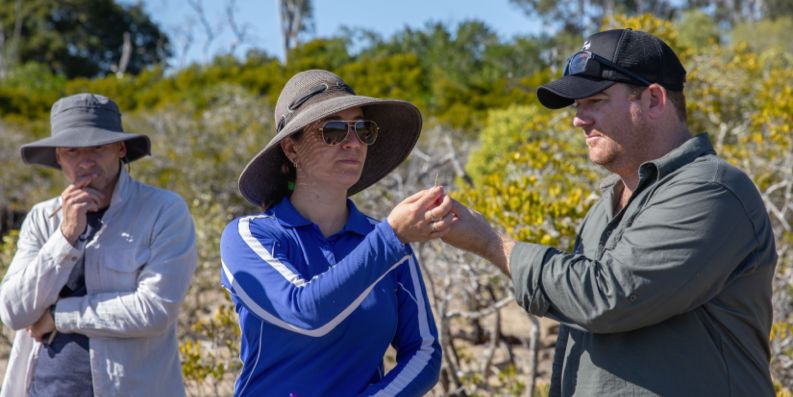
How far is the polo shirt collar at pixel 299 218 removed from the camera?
7.50 ft

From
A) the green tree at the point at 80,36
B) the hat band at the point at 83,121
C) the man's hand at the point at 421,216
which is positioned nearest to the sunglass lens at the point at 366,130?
the man's hand at the point at 421,216

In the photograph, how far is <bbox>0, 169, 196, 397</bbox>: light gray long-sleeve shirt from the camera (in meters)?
2.87

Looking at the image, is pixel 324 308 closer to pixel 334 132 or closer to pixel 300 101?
pixel 334 132

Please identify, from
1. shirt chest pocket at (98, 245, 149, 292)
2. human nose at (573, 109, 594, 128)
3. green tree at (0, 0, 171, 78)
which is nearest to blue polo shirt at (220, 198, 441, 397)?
human nose at (573, 109, 594, 128)

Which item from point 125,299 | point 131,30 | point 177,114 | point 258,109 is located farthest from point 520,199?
point 131,30

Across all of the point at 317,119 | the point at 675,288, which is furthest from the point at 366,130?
the point at 675,288

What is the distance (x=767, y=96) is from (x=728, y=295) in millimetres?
4832

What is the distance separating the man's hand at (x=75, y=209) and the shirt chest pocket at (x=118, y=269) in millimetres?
119

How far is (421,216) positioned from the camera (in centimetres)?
204

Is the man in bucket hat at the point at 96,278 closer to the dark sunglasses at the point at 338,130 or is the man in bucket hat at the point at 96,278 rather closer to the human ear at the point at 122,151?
the human ear at the point at 122,151

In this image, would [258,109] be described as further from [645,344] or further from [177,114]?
[645,344]

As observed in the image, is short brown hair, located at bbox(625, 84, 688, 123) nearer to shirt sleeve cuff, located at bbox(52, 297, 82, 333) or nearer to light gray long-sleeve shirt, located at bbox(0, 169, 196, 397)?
light gray long-sleeve shirt, located at bbox(0, 169, 196, 397)

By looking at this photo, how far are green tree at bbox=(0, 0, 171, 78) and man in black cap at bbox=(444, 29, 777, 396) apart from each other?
1236 inches

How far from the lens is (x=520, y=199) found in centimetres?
441
